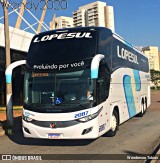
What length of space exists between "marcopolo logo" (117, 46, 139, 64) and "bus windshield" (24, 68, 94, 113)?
3.31 metres

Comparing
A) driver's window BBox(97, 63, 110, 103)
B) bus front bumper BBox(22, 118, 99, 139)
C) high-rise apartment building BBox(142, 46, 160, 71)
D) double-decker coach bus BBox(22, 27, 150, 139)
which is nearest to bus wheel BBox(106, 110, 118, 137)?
double-decker coach bus BBox(22, 27, 150, 139)

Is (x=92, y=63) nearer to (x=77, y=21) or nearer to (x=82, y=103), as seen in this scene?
(x=82, y=103)

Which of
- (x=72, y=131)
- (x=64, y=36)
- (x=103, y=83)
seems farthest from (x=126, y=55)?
(x=72, y=131)

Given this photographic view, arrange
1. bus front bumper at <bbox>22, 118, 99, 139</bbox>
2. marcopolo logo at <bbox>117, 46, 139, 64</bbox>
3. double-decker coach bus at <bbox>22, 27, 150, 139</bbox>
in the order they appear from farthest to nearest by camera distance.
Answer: marcopolo logo at <bbox>117, 46, 139, 64</bbox> < double-decker coach bus at <bbox>22, 27, 150, 139</bbox> < bus front bumper at <bbox>22, 118, 99, 139</bbox>

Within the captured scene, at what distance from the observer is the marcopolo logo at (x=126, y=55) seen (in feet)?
40.0

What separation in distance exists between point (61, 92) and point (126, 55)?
17.1ft

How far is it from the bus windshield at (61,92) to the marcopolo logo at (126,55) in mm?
3311

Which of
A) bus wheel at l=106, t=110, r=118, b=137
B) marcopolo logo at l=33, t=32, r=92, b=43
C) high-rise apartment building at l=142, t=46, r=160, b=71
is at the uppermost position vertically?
high-rise apartment building at l=142, t=46, r=160, b=71

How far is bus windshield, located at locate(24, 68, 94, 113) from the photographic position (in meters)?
9.07

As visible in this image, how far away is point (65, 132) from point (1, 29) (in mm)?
17691

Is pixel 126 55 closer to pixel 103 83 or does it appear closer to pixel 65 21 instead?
pixel 103 83

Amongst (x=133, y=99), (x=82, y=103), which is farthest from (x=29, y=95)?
(x=133, y=99)

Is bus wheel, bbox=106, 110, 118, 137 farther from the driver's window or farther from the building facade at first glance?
the building facade

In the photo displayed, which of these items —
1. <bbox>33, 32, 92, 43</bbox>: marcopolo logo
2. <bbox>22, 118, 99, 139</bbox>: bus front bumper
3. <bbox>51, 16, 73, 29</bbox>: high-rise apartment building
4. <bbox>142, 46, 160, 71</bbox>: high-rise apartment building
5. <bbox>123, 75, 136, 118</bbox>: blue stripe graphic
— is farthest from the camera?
<bbox>142, 46, 160, 71</bbox>: high-rise apartment building
